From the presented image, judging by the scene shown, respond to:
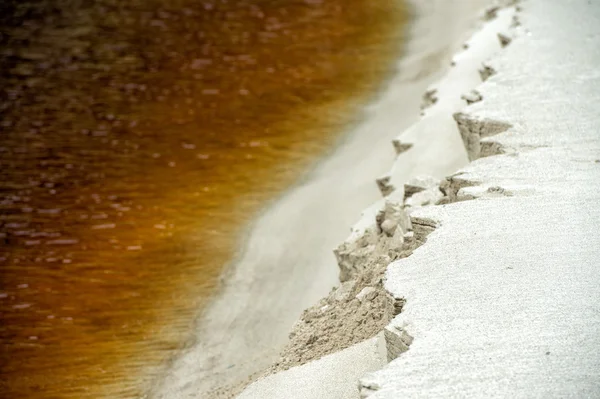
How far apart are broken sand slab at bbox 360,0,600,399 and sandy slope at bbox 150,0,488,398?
3.54 feet

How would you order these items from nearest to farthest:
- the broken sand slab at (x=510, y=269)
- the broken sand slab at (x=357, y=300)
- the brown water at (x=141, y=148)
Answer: the broken sand slab at (x=510, y=269) → the broken sand slab at (x=357, y=300) → the brown water at (x=141, y=148)

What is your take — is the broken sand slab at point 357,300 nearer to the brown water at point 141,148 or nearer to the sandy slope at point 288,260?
the sandy slope at point 288,260

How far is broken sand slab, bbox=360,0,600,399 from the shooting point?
326cm

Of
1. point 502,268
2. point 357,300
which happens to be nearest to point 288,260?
point 357,300

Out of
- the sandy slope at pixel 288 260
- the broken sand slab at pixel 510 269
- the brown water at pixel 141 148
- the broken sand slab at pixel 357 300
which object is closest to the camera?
the broken sand slab at pixel 510 269

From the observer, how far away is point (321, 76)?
37.4ft

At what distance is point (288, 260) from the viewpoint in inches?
277

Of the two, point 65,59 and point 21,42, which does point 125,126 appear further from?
point 21,42

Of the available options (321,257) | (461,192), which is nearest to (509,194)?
(461,192)

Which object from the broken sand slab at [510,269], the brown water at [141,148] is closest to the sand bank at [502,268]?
the broken sand slab at [510,269]

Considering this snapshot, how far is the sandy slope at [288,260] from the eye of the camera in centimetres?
587

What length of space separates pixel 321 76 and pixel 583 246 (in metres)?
7.66

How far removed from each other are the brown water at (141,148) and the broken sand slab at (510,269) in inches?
102

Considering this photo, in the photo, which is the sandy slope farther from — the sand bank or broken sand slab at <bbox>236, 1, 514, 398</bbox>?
the sand bank
